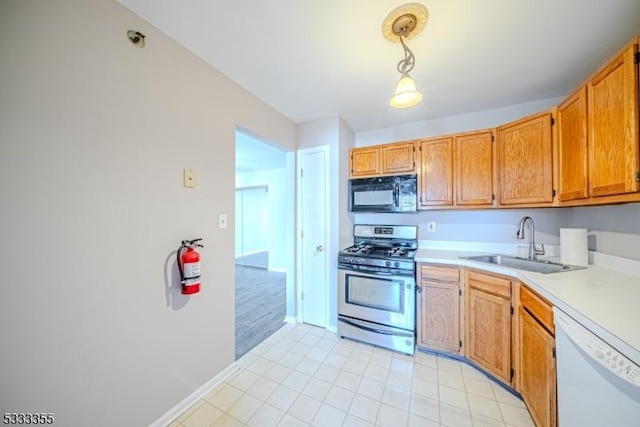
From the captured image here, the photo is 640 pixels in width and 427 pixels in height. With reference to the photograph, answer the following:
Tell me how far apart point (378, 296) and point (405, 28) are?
2130 mm

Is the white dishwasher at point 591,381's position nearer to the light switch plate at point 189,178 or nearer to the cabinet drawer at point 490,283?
the cabinet drawer at point 490,283

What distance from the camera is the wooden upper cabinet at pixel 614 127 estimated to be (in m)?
1.08

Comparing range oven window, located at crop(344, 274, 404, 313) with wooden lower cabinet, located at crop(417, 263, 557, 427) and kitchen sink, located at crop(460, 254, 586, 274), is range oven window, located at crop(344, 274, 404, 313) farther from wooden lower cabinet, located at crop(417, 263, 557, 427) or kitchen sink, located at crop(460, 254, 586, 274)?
kitchen sink, located at crop(460, 254, 586, 274)

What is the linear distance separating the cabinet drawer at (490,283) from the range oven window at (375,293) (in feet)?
1.92

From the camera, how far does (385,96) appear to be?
2.14m

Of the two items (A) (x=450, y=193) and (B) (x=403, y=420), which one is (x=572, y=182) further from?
(B) (x=403, y=420)

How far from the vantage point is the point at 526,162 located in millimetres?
1909

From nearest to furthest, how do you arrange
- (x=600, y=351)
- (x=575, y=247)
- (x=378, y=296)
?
1. (x=600, y=351)
2. (x=575, y=247)
3. (x=378, y=296)

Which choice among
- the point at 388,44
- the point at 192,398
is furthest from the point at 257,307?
the point at 388,44

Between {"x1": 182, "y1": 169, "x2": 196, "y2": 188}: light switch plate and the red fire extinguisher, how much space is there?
1.39ft

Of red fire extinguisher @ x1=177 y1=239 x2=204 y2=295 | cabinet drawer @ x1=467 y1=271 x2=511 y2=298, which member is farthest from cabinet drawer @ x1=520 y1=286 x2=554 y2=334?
red fire extinguisher @ x1=177 y1=239 x2=204 y2=295

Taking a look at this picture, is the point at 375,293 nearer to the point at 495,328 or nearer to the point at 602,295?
the point at 495,328

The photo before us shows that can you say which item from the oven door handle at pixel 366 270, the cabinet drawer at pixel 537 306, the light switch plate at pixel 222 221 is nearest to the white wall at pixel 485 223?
the oven door handle at pixel 366 270

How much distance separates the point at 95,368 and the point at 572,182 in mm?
3108
